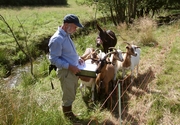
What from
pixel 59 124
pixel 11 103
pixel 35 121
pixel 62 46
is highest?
pixel 62 46

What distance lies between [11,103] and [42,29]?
11142mm

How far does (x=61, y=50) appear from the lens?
3812 mm

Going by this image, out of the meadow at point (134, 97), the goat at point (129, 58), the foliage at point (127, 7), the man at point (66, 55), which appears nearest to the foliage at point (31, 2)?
the foliage at point (127, 7)

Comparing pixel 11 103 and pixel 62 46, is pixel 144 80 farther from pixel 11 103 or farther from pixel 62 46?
pixel 11 103

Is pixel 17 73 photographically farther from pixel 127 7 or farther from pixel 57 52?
pixel 127 7

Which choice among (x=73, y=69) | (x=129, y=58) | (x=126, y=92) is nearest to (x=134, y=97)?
(x=126, y=92)

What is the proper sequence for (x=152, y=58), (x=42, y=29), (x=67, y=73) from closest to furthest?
(x=67, y=73) → (x=152, y=58) → (x=42, y=29)

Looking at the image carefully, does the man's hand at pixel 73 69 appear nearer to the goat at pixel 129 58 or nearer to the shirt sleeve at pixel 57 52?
the shirt sleeve at pixel 57 52

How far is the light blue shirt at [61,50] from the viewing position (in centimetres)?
373

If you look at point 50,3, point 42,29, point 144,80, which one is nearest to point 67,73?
point 144,80

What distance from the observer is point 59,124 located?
391 cm

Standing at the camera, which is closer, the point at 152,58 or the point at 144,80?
the point at 144,80

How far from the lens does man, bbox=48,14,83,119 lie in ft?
12.3

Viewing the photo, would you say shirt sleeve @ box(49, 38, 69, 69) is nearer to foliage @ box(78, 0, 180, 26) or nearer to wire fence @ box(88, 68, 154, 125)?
wire fence @ box(88, 68, 154, 125)
